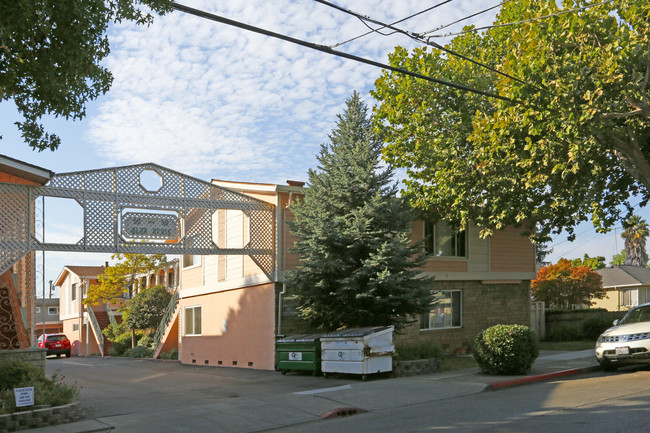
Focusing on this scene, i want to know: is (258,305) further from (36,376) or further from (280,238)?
(36,376)

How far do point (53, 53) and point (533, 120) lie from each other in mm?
12744

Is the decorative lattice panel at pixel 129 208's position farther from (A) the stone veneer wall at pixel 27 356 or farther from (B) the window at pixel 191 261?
(B) the window at pixel 191 261

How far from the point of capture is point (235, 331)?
22.1 metres

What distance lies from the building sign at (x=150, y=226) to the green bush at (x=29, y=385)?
17.0ft

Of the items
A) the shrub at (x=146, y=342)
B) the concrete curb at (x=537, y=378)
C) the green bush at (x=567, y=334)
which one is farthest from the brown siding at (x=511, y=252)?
the shrub at (x=146, y=342)

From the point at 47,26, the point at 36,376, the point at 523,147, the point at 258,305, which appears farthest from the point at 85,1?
the point at 523,147

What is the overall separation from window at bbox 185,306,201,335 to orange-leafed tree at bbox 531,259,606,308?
67.3 ft

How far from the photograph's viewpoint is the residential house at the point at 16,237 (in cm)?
1516

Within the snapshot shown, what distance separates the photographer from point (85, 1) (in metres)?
9.48

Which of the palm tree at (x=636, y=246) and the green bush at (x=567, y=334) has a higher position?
the palm tree at (x=636, y=246)

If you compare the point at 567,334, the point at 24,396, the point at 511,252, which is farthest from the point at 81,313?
the point at 24,396

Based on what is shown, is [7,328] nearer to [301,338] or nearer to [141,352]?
[301,338]

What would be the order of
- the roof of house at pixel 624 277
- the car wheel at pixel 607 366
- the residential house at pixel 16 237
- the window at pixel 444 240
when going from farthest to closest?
the roof of house at pixel 624 277 < the window at pixel 444 240 < the car wheel at pixel 607 366 < the residential house at pixel 16 237

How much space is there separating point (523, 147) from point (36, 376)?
14.6 m
